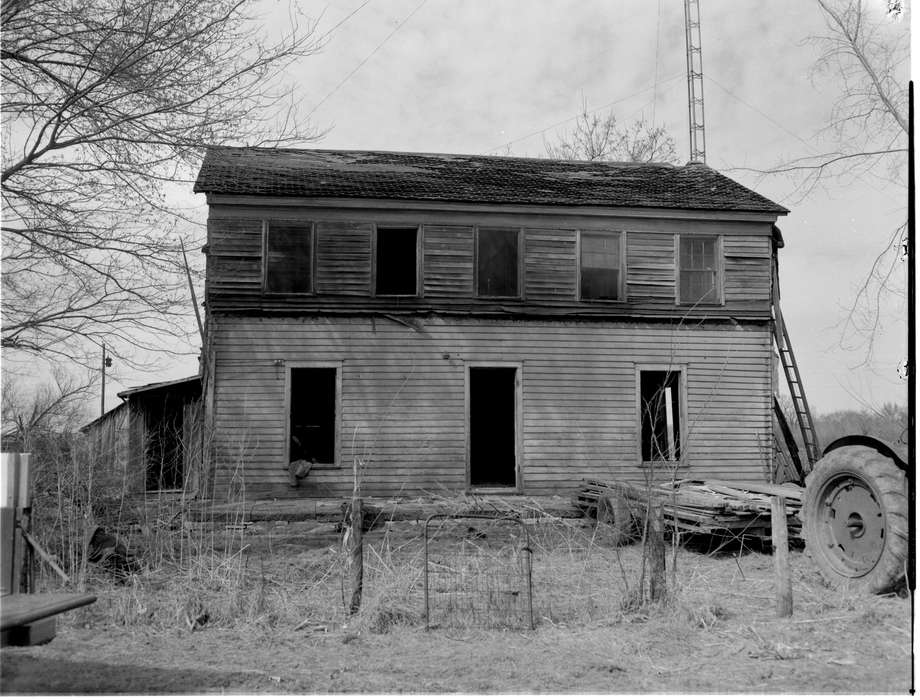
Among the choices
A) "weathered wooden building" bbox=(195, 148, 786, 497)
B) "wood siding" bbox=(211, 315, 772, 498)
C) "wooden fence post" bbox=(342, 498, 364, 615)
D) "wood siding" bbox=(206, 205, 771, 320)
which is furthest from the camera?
"wood siding" bbox=(206, 205, 771, 320)

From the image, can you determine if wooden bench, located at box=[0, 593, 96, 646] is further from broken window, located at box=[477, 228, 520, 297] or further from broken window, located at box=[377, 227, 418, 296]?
broken window, located at box=[377, 227, 418, 296]

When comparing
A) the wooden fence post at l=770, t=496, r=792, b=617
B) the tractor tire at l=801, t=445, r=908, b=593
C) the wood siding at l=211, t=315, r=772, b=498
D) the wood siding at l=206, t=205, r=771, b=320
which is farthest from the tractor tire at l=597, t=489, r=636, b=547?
the wood siding at l=206, t=205, r=771, b=320

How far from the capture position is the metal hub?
770cm

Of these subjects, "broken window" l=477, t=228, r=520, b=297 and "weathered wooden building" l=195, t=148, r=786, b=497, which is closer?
"weathered wooden building" l=195, t=148, r=786, b=497

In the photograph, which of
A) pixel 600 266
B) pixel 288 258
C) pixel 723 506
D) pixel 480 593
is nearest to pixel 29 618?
pixel 480 593

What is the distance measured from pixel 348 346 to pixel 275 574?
7.61 metres

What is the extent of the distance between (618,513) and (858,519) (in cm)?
464

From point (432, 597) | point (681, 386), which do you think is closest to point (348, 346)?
point (681, 386)

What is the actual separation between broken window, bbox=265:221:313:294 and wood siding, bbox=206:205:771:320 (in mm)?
165

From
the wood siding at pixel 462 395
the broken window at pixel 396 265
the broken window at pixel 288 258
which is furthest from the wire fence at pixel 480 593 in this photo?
the broken window at pixel 396 265

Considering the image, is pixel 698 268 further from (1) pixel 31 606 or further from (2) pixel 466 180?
(1) pixel 31 606

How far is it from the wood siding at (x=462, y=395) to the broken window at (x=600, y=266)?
74 centimetres

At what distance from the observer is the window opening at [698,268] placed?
57.2ft

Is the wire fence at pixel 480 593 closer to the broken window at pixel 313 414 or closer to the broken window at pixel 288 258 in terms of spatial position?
the broken window at pixel 313 414
